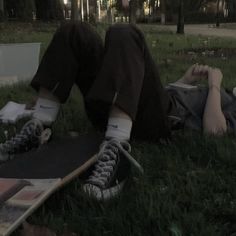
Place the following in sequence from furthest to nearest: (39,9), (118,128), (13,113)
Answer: (39,9), (13,113), (118,128)

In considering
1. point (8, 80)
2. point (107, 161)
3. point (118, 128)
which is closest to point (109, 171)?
point (107, 161)

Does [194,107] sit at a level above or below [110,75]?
below

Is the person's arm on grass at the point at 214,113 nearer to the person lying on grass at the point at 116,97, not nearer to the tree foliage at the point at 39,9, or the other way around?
the person lying on grass at the point at 116,97

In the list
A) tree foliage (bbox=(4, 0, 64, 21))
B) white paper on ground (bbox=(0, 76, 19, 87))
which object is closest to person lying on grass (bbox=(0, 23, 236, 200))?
white paper on ground (bbox=(0, 76, 19, 87))

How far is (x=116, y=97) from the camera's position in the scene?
254 centimetres

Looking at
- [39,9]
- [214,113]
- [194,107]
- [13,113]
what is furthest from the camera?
[39,9]

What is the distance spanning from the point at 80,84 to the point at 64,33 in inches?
13.9

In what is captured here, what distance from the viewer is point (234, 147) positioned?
2.98 metres

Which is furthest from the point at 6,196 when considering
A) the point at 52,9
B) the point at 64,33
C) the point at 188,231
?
the point at 52,9

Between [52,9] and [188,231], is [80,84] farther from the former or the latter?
[52,9]

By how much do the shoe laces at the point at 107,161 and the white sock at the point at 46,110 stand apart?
458 millimetres

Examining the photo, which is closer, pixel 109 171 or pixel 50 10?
pixel 109 171

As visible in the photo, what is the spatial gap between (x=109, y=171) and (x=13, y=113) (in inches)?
72.4

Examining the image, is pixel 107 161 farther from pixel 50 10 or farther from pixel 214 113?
pixel 50 10
